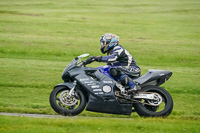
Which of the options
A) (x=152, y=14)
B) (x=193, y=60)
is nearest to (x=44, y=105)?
(x=193, y=60)

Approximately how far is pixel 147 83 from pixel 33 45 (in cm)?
1982

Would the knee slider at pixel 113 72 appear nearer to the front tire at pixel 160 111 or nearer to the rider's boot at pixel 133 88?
the rider's boot at pixel 133 88

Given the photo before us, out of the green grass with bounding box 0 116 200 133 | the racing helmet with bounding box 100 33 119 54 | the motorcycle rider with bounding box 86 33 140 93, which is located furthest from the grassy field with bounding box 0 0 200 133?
the racing helmet with bounding box 100 33 119 54

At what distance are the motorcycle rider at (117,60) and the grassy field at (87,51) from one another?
1.00 metres

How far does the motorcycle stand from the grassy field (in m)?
0.33

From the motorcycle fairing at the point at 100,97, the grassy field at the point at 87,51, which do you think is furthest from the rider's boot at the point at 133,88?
the grassy field at the point at 87,51

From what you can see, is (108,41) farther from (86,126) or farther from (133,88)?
(86,126)

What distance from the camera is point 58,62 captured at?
21422mm

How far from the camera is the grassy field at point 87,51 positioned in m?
8.30

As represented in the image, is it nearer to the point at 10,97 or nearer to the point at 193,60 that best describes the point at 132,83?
the point at 10,97

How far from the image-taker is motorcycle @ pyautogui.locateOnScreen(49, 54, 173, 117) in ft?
29.5

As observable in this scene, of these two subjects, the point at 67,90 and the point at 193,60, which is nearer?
the point at 67,90

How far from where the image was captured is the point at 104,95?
9.09 m

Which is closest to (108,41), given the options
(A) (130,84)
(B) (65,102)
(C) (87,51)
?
(A) (130,84)
